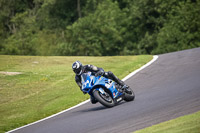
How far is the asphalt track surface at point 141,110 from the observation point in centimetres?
977

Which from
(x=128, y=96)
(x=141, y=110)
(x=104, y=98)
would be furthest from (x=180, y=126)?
(x=128, y=96)

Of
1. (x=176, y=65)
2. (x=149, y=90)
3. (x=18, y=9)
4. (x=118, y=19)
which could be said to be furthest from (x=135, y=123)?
(x=18, y=9)

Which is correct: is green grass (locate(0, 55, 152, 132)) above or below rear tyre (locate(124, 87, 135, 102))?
above

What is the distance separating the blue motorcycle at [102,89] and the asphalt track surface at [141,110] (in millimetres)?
266

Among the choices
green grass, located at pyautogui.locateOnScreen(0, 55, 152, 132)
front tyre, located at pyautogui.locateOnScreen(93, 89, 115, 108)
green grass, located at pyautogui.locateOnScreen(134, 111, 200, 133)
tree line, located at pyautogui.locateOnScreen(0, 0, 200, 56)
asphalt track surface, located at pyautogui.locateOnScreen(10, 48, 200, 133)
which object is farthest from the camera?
tree line, located at pyautogui.locateOnScreen(0, 0, 200, 56)

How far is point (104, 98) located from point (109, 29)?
4350cm

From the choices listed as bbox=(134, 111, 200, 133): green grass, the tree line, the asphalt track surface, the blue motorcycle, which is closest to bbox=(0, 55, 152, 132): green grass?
the asphalt track surface

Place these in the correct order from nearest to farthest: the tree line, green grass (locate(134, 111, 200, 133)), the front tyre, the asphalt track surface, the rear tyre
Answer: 1. green grass (locate(134, 111, 200, 133))
2. the asphalt track surface
3. the front tyre
4. the rear tyre
5. the tree line

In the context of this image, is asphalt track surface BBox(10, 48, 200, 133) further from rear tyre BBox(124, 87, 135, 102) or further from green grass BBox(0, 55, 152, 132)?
green grass BBox(0, 55, 152, 132)

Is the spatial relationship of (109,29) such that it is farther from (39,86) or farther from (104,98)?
(104,98)

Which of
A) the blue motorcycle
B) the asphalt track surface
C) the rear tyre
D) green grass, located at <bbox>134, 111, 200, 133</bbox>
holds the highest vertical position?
the blue motorcycle

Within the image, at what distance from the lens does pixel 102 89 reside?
11734mm

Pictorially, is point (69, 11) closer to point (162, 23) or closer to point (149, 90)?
point (162, 23)

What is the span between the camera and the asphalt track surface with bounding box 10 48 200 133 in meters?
9.77
